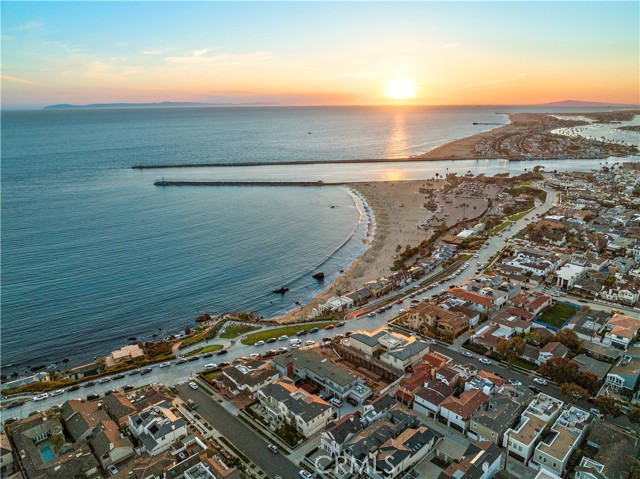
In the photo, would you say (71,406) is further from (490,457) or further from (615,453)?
(615,453)

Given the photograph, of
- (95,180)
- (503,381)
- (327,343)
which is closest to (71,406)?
(327,343)

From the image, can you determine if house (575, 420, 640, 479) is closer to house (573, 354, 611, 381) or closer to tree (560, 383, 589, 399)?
tree (560, 383, 589, 399)

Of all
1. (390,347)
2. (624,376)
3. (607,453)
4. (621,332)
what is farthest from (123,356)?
(621,332)

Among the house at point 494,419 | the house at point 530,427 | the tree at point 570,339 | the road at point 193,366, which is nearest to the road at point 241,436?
the road at point 193,366

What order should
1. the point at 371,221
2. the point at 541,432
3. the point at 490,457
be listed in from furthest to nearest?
the point at 371,221 → the point at 541,432 → the point at 490,457

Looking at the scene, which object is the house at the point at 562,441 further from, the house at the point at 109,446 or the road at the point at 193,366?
the house at the point at 109,446

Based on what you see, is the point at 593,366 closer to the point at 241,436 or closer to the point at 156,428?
the point at 241,436
